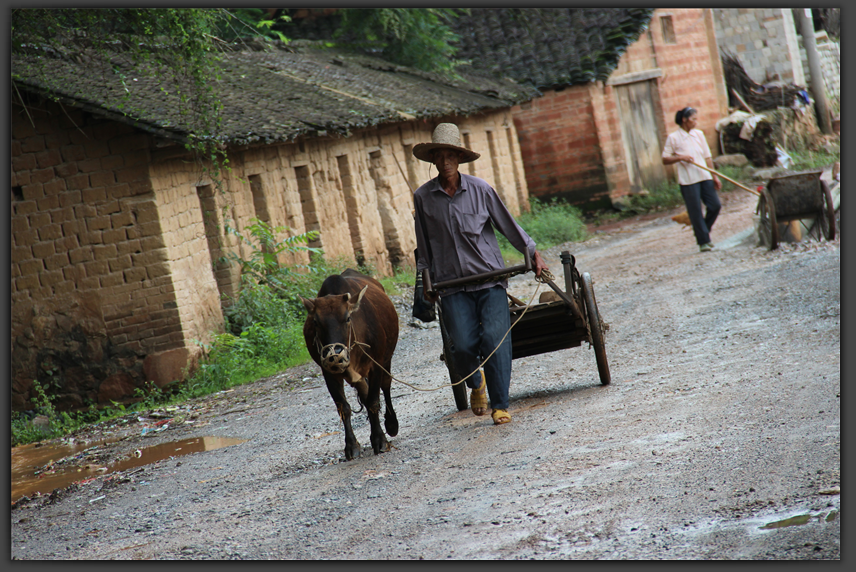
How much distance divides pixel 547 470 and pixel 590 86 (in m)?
21.1

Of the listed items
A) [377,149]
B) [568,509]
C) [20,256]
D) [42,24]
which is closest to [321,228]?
[377,149]

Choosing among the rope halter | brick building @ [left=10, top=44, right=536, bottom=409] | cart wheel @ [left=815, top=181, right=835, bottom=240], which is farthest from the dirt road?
cart wheel @ [left=815, top=181, right=835, bottom=240]

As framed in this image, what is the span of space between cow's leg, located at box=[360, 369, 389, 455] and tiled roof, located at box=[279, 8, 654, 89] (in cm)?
1951

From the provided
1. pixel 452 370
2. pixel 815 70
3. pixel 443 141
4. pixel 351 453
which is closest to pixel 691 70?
pixel 815 70

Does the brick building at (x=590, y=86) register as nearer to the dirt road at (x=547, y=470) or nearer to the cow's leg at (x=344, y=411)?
the dirt road at (x=547, y=470)

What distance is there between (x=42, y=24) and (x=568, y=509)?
8.24 metres

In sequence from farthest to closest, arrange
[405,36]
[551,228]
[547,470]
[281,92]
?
[405,36] → [551,228] → [281,92] → [547,470]

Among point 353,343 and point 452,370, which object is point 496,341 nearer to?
point 452,370

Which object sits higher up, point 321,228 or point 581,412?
point 321,228

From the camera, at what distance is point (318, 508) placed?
5.34 meters

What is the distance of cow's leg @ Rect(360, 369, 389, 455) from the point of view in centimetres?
651

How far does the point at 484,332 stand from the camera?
21.8 feet

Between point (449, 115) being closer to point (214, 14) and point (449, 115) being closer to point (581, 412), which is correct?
point (214, 14)

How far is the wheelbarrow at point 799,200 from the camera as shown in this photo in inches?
521
